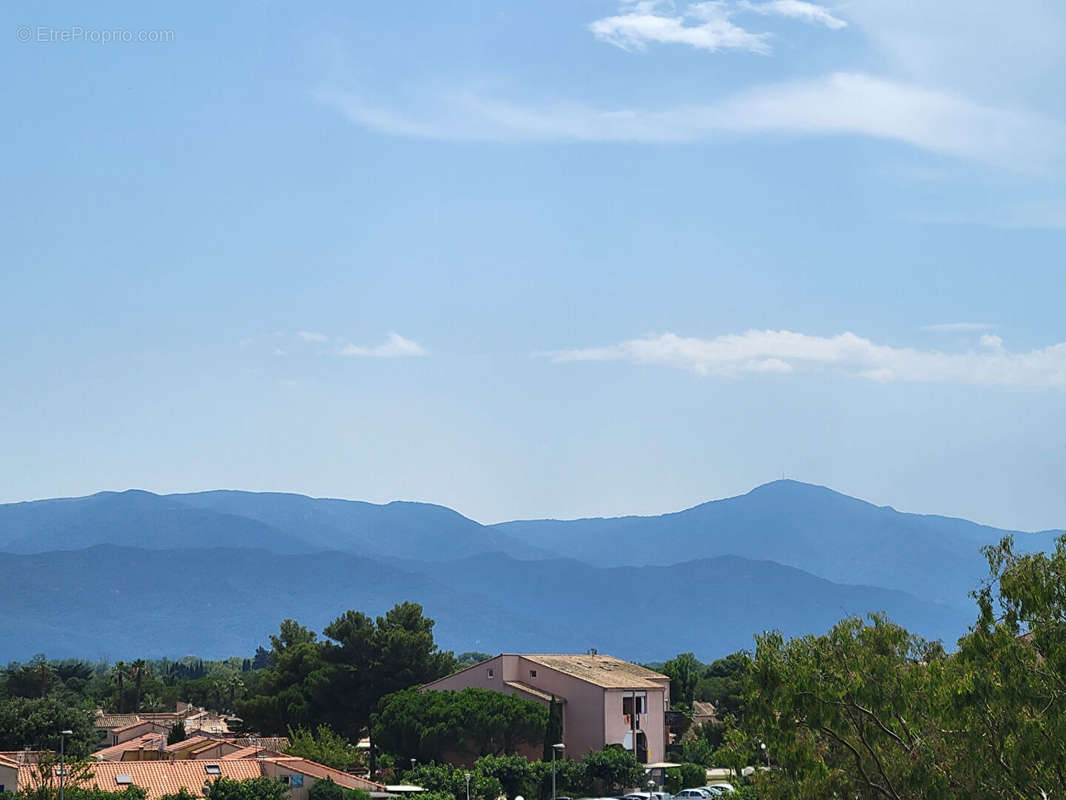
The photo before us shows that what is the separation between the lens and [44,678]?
108125 mm

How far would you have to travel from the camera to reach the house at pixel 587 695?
70125mm

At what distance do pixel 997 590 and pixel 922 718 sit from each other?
4035 mm

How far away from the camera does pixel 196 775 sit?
2168 inches

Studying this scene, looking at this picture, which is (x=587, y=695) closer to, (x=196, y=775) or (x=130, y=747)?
(x=196, y=775)

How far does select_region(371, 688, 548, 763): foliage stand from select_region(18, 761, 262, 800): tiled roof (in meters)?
11.6

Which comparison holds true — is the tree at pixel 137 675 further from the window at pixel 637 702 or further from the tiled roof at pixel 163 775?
the tiled roof at pixel 163 775

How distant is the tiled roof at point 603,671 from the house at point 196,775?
1765cm

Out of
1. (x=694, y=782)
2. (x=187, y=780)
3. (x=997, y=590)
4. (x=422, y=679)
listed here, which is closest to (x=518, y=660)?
(x=422, y=679)

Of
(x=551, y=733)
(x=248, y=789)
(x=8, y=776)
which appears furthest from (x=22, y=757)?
(x=551, y=733)

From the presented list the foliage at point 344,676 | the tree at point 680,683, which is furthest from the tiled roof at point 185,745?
the tree at point 680,683

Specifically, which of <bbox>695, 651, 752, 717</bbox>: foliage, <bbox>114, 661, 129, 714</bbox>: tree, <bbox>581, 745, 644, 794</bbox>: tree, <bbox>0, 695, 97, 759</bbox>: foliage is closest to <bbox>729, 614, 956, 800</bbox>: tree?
<bbox>581, 745, 644, 794</bbox>: tree

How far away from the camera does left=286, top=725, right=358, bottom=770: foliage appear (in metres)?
66.8

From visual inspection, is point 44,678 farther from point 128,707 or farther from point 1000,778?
point 1000,778

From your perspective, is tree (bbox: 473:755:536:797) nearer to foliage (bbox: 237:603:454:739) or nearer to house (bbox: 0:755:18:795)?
foliage (bbox: 237:603:454:739)
